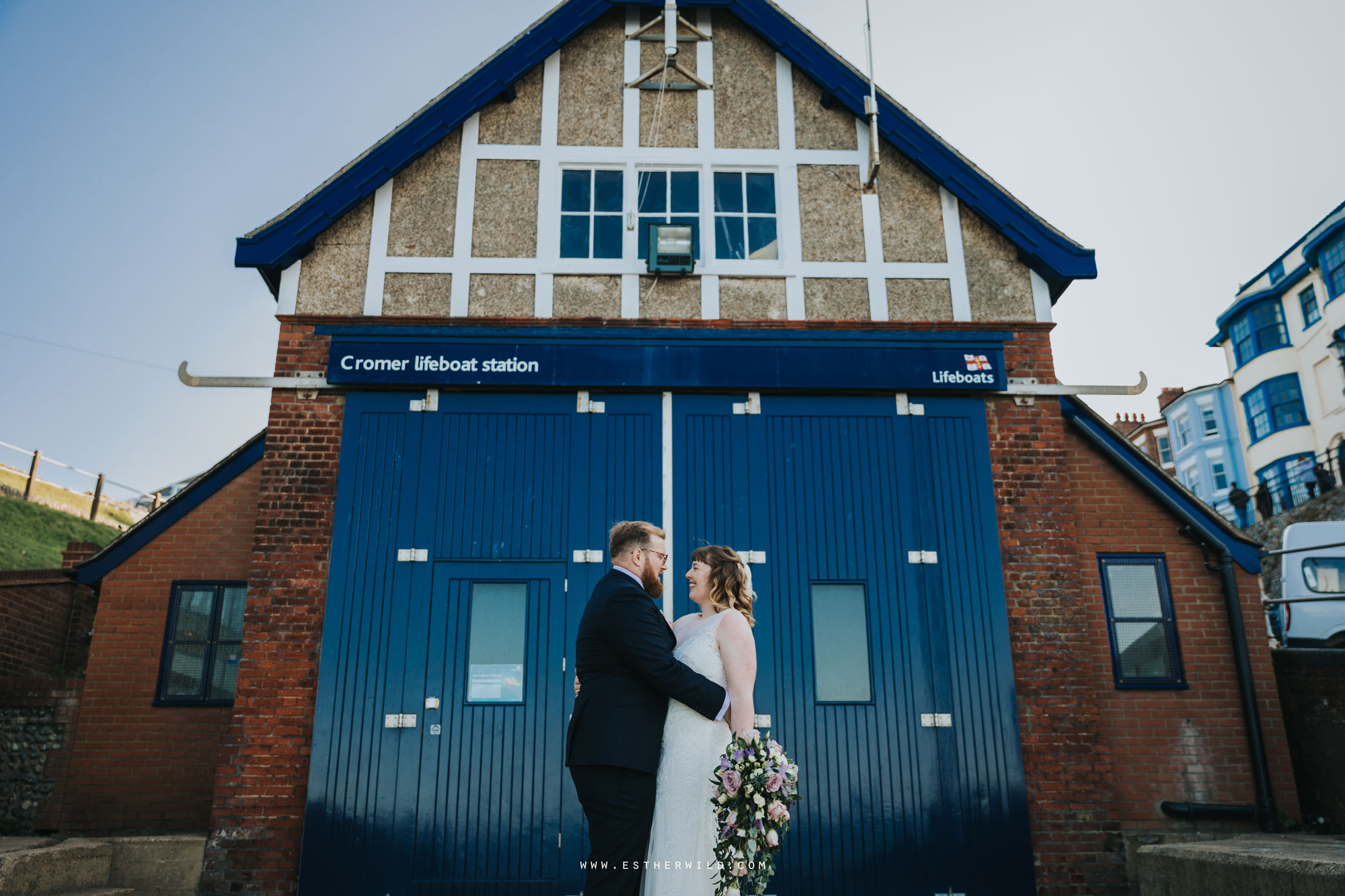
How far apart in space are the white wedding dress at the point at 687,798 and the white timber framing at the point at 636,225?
16.5 ft

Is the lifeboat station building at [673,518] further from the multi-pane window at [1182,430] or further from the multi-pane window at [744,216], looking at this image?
the multi-pane window at [1182,430]

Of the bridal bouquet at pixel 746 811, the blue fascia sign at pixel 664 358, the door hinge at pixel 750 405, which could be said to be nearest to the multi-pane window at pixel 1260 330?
the blue fascia sign at pixel 664 358

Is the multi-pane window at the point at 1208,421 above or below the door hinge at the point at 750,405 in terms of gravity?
above

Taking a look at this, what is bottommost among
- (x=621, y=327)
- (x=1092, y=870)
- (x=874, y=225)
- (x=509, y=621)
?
(x=1092, y=870)

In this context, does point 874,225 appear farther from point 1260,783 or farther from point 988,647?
point 1260,783

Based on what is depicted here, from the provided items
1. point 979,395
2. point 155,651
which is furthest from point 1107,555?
point 155,651

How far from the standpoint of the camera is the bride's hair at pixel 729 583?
5.03 metres

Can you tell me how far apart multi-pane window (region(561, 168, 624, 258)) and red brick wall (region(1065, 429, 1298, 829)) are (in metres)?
5.30

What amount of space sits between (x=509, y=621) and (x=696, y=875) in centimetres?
419

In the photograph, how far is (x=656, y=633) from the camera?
4.67 m

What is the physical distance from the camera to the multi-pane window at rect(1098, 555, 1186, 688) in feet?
29.8

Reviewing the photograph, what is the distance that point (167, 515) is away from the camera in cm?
986

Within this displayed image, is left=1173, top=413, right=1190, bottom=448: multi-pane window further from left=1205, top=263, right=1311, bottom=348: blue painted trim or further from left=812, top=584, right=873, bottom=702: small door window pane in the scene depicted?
left=812, top=584, right=873, bottom=702: small door window pane

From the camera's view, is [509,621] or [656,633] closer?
[656,633]
